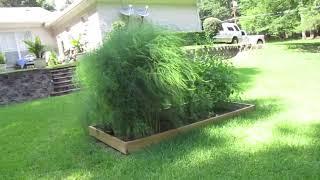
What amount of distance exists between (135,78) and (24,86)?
8.20 meters

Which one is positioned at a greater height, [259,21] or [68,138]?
[259,21]

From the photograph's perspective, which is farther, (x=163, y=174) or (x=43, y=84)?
(x=43, y=84)

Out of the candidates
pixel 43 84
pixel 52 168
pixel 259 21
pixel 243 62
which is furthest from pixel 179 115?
pixel 259 21

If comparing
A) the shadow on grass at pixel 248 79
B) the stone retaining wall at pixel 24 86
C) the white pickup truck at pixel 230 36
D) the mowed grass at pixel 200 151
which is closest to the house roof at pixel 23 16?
the stone retaining wall at pixel 24 86

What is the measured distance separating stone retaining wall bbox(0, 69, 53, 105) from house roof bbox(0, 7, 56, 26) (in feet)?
30.6

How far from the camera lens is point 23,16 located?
71.1ft

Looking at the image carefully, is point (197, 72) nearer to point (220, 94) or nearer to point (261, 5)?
point (220, 94)

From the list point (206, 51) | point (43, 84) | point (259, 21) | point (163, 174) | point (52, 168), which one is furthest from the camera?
point (259, 21)

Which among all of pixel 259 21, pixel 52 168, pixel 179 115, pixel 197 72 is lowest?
pixel 52 168

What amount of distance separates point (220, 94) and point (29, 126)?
376 cm

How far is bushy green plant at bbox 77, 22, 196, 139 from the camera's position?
4.67 meters

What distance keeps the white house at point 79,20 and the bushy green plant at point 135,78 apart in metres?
11.9

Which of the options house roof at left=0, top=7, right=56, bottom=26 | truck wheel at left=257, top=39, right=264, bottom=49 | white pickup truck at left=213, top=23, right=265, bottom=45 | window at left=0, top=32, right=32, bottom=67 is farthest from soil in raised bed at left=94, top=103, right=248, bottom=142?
white pickup truck at left=213, top=23, right=265, bottom=45

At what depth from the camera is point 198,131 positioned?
5.13 m
